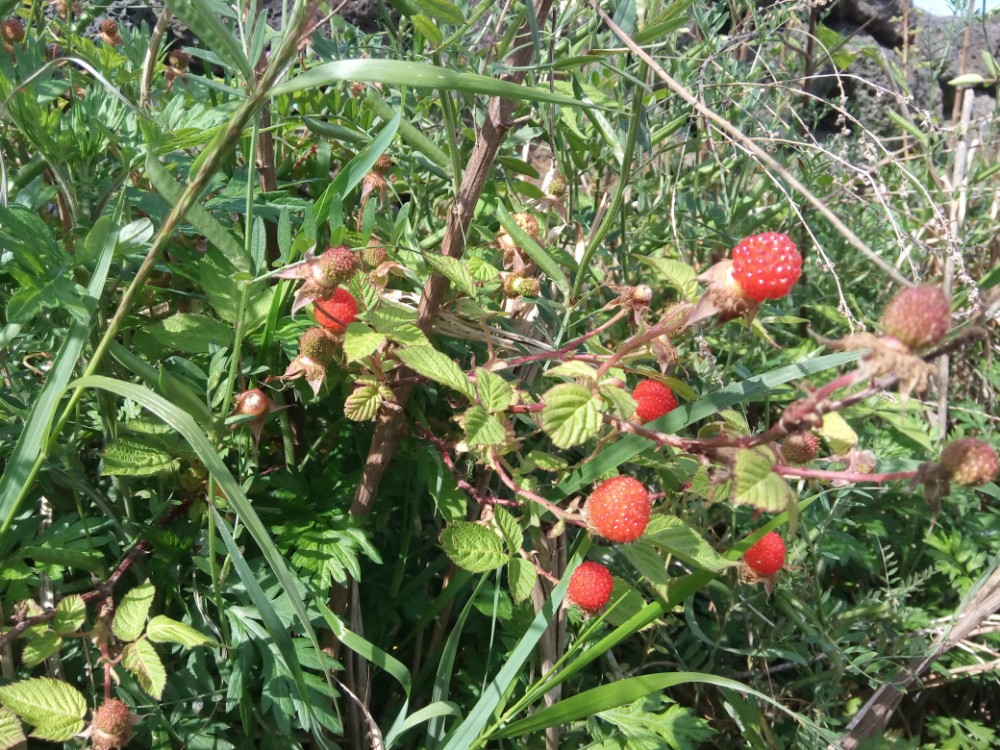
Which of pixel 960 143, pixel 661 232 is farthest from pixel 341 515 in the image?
pixel 960 143

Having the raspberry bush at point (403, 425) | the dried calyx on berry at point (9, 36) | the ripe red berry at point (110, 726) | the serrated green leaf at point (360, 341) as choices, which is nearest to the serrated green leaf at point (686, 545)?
the raspberry bush at point (403, 425)

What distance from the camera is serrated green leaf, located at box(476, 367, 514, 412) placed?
0.82 metres

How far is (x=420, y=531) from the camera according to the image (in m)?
1.18

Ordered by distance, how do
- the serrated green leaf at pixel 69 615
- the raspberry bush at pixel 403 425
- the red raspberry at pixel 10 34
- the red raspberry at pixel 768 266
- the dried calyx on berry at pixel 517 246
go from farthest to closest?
1. the red raspberry at pixel 10 34
2. the dried calyx on berry at pixel 517 246
3. the serrated green leaf at pixel 69 615
4. the raspberry bush at pixel 403 425
5. the red raspberry at pixel 768 266

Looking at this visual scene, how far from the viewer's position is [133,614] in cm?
87

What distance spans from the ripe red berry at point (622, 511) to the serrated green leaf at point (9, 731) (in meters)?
0.59

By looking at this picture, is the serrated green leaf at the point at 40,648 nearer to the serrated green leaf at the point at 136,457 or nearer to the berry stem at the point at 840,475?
the serrated green leaf at the point at 136,457

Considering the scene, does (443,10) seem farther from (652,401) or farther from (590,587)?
(590,587)

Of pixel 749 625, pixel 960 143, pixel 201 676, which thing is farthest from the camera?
pixel 960 143

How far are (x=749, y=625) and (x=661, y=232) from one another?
69cm

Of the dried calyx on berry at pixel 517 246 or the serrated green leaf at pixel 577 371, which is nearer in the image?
the serrated green leaf at pixel 577 371

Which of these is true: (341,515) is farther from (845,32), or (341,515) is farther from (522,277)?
(845,32)

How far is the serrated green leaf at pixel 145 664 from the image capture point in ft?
2.73

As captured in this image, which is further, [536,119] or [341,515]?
[536,119]
